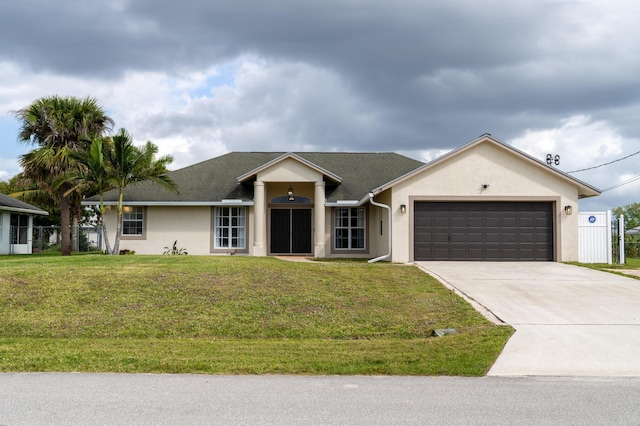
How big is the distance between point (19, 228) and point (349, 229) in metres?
19.2

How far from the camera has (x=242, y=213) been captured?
2322cm

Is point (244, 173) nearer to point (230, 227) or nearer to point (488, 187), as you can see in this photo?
point (230, 227)

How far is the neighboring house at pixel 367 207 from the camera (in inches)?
766

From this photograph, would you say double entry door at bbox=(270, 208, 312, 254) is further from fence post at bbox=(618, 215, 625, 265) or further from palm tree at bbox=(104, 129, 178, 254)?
fence post at bbox=(618, 215, 625, 265)

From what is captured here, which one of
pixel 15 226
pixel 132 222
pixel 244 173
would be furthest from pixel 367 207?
pixel 15 226

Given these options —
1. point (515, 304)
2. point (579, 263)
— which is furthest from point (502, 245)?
point (515, 304)

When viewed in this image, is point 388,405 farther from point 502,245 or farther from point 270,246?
point 270,246

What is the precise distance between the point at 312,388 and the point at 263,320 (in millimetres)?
4072

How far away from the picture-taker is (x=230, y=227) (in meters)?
23.2

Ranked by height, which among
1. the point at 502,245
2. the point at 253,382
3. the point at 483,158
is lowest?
the point at 253,382

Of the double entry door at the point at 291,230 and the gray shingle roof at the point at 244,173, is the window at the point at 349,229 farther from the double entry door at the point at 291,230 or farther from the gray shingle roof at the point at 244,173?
the double entry door at the point at 291,230

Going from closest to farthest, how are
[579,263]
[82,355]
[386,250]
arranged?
1. [82,355]
2. [579,263]
3. [386,250]

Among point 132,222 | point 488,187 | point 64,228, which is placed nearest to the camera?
point 488,187

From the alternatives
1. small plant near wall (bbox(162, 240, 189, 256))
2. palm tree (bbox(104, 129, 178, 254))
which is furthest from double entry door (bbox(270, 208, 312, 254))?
palm tree (bbox(104, 129, 178, 254))
